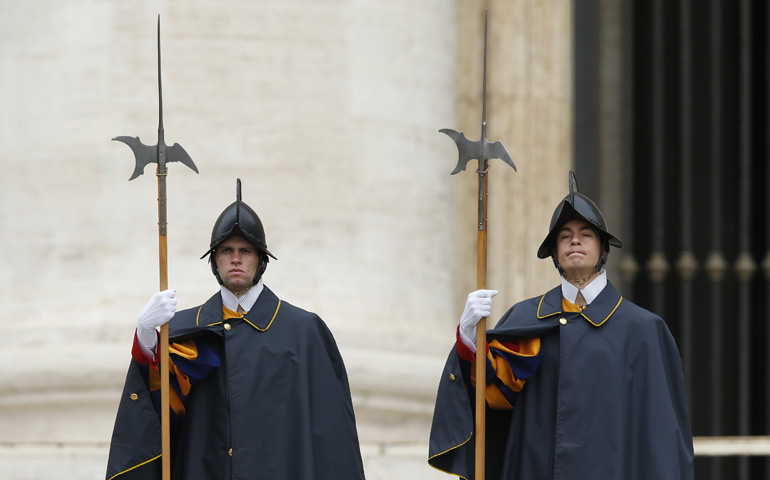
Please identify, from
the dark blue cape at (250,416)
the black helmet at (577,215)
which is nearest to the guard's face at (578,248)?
the black helmet at (577,215)

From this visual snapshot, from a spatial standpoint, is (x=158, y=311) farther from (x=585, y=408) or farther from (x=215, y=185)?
(x=215, y=185)

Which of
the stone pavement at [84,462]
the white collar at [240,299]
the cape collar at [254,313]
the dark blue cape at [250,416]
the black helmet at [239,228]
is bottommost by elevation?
the stone pavement at [84,462]

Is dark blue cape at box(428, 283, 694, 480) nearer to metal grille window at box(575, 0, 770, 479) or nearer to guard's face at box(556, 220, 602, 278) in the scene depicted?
guard's face at box(556, 220, 602, 278)

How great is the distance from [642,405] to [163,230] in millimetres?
1982

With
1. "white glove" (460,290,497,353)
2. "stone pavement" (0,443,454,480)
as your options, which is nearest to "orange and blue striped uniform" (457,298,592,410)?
"white glove" (460,290,497,353)

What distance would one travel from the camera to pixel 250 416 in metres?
7.47

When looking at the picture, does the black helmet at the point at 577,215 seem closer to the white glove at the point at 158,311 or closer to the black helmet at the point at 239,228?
the black helmet at the point at 239,228

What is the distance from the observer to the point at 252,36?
10.5 metres

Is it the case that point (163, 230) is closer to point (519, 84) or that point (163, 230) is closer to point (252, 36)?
point (252, 36)

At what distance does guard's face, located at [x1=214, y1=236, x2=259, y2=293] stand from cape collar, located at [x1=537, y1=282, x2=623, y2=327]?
1.14 m

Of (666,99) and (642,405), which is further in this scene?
(666,99)

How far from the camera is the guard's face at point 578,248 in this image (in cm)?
739

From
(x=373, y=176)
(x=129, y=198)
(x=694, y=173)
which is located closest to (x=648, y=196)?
(x=694, y=173)

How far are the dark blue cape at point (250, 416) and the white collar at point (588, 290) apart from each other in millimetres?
996
